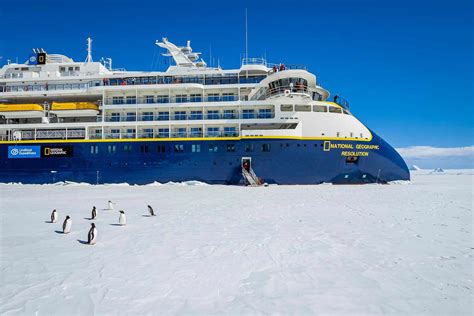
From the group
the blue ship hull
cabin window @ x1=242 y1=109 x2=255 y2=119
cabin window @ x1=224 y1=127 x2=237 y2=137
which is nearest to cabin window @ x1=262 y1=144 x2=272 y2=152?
the blue ship hull

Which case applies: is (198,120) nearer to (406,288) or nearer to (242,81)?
(242,81)

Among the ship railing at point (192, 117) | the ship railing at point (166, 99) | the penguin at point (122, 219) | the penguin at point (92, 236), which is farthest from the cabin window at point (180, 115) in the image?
the penguin at point (92, 236)

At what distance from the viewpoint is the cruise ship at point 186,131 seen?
86.4 ft

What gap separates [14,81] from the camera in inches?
1325

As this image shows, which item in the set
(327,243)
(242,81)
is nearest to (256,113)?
(242,81)

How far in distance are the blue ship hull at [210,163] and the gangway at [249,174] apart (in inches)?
14.3

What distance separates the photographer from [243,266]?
6.00 m

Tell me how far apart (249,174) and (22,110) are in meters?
23.7

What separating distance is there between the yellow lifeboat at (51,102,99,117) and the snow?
21879 millimetres

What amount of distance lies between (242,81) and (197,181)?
37.3ft

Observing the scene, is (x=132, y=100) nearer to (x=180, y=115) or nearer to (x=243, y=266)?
(x=180, y=115)

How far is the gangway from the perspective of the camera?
25625 millimetres

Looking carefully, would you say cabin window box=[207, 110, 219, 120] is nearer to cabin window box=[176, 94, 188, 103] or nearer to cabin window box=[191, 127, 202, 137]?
cabin window box=[191, 127, 202, 137]

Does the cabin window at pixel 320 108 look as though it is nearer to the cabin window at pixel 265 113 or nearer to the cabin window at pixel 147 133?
the cabin window at pixel 265 113
